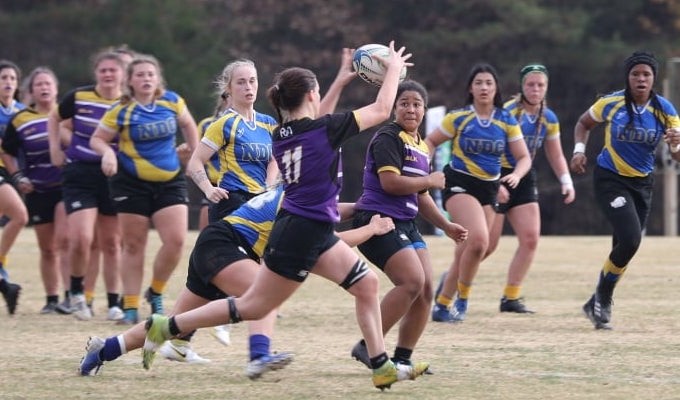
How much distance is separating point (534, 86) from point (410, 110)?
12.7 feet

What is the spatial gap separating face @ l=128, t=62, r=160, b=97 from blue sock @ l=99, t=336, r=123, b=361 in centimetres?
298

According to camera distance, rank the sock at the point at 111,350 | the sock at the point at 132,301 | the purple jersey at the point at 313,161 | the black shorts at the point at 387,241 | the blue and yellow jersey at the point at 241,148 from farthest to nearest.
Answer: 1. the sock at the point at 132,301
2. the blue and yellow jersey at the point at 241,148
3. the black shorts at the point at 387,241
4. the sock at the point at 111,350
5. the purple jersey at the point at 313,161

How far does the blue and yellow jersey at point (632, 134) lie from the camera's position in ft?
31.8

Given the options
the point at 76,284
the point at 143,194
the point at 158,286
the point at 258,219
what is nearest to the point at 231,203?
the point at 258,219

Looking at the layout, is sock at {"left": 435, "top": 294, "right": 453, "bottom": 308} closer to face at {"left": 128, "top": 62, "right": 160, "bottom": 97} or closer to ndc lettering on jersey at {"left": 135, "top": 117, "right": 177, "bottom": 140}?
ndc lettering on jersey at {"left": 135, "top": 117, "right": 177, "bottom": 140}

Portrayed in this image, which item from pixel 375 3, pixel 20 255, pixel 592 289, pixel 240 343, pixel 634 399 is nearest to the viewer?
pixel 634 399

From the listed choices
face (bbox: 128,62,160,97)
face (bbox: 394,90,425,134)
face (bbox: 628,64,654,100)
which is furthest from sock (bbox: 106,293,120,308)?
face (bbox: 628,64,654,100)

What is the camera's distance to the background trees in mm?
31125

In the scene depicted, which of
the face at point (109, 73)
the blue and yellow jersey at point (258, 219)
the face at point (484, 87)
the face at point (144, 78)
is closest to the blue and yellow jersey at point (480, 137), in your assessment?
the face at point (484, 87)

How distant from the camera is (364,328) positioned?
6.87 meters

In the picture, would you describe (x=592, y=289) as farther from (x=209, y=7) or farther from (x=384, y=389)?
(x=209, y=7)

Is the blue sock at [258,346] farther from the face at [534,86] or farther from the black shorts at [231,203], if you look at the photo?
the face at [534,86]

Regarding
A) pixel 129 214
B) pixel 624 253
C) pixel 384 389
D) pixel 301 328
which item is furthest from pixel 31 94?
pixel 384 389

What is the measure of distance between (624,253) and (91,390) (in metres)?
4.18
